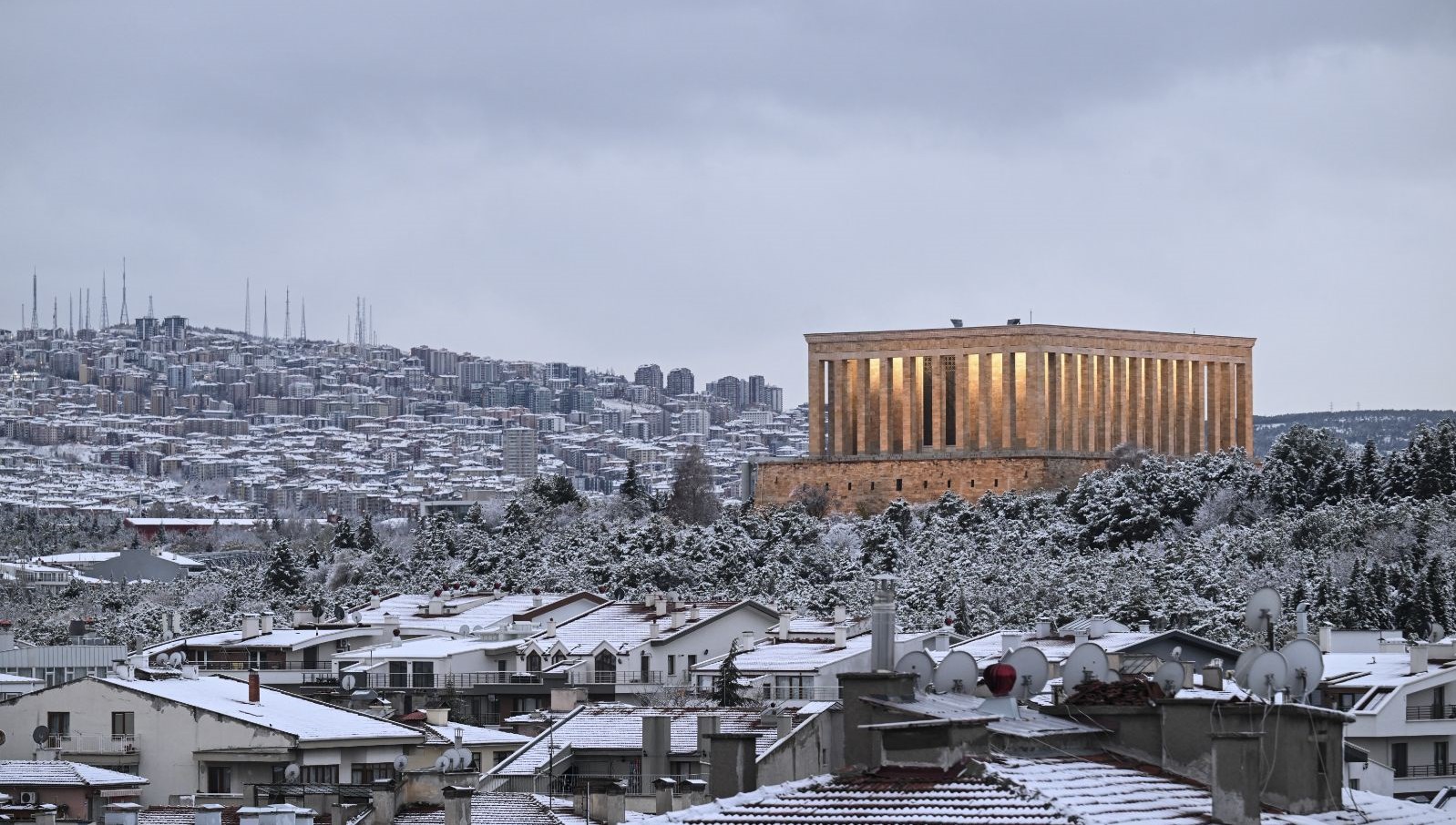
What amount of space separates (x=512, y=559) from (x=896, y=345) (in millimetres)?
25374

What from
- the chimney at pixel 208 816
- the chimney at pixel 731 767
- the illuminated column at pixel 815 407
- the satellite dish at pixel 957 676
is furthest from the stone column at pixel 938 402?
the chimney at pixel 731 767

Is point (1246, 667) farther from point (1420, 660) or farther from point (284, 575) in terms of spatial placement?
point (284, 575)

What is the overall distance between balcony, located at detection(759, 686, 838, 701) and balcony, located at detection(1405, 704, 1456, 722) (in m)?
12.1

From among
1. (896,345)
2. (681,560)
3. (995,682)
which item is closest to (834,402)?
(896,345)

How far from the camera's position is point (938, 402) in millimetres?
130500

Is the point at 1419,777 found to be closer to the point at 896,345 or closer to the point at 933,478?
the point at 933,478

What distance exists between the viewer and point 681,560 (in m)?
107

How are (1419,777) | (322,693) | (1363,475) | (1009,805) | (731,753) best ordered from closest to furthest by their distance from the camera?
(1009,805) → (731,753) → (1419,777) → (322,693) → (1363,475)

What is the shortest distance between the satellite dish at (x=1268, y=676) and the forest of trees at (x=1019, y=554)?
1891 inches

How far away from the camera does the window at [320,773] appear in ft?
162

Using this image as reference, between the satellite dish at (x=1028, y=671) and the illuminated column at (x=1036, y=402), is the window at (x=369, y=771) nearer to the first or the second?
the satellite dish at (x=1028, y=671)

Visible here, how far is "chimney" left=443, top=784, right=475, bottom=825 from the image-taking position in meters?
34.7

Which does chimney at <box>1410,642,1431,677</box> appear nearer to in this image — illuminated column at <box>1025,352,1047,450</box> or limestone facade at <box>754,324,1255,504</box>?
limestone facade at <box>754,324,1255,504</box>

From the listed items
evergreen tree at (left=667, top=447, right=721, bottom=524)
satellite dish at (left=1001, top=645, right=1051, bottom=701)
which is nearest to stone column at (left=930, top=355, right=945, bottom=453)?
evergreen tree at (left=667, top=447, right=721, bottom=524)
